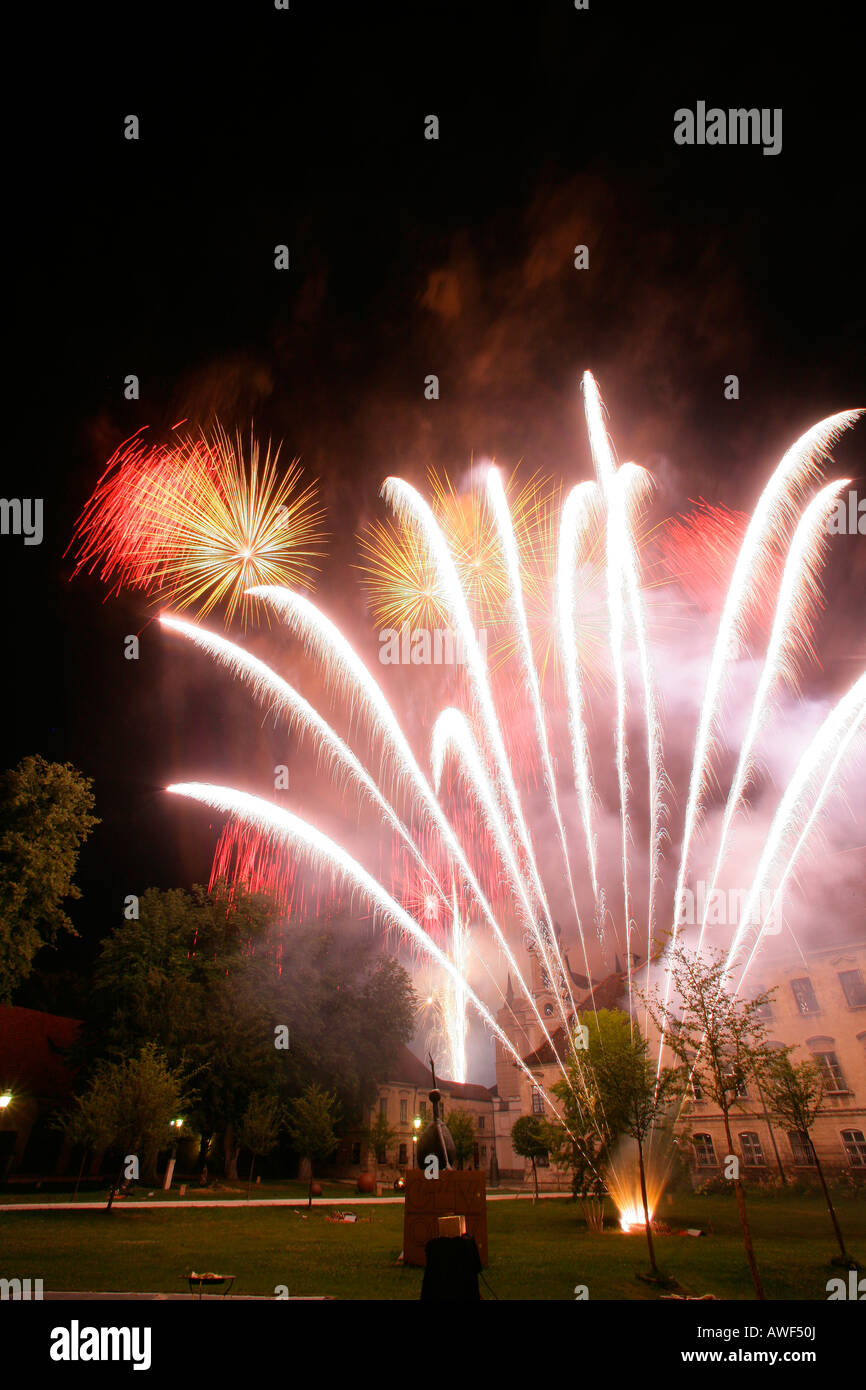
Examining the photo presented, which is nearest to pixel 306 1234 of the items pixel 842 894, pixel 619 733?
pixel 619 733

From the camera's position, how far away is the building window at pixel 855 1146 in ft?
108

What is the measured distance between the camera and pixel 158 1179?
40.1m

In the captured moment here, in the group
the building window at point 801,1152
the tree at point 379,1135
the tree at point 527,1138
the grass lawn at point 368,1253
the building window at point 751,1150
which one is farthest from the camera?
the tree at point 379,1135

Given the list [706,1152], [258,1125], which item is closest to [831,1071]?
[706,1152]

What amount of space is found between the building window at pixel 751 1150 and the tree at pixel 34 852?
35259mm

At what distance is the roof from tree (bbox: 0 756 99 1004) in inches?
A: 620

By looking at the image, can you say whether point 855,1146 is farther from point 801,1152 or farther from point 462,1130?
point 462,1130

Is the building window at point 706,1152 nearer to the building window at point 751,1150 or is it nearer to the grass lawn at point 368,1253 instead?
the building window at point 751,1150

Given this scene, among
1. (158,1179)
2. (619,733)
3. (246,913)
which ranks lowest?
(158,1179)

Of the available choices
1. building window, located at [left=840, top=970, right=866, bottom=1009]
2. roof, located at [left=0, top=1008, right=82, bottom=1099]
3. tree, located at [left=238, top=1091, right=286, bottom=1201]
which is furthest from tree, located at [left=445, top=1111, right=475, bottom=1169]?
building window, located at [left=840, top=970, right=866, bottom=1009]

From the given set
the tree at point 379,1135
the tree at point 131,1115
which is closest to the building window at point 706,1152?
the tree at point 379,1135

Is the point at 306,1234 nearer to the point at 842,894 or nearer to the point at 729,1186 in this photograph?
the point at 729,1186
